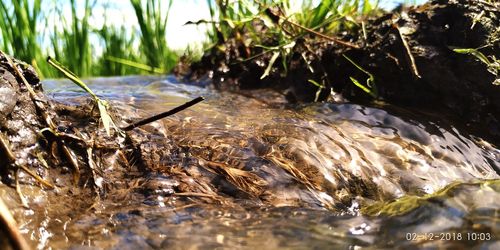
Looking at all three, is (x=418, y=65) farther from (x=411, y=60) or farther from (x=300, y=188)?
(x=300, y=188)

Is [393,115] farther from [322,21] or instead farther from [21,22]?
[21,22]

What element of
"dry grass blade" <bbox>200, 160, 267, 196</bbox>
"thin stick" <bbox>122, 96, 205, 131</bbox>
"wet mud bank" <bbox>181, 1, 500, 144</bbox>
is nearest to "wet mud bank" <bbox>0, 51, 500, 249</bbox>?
"dry grass blade" <bbox>200, 160, 267, 196</bbox>

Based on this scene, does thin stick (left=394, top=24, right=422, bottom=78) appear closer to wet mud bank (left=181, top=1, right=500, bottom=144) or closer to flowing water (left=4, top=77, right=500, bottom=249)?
wet mud bank (left=181, top=1, right=500, bottom=144)

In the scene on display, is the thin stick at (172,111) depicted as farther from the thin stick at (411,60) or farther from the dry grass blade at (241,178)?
the thin stick at (411,60)

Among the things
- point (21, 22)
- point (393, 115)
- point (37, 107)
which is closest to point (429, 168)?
point (393, 115)

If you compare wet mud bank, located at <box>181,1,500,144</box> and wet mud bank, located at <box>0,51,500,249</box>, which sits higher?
wet mud bank, located at <box>181,1,500,144</box>

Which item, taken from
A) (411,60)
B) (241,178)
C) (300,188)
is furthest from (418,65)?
(241,178)
